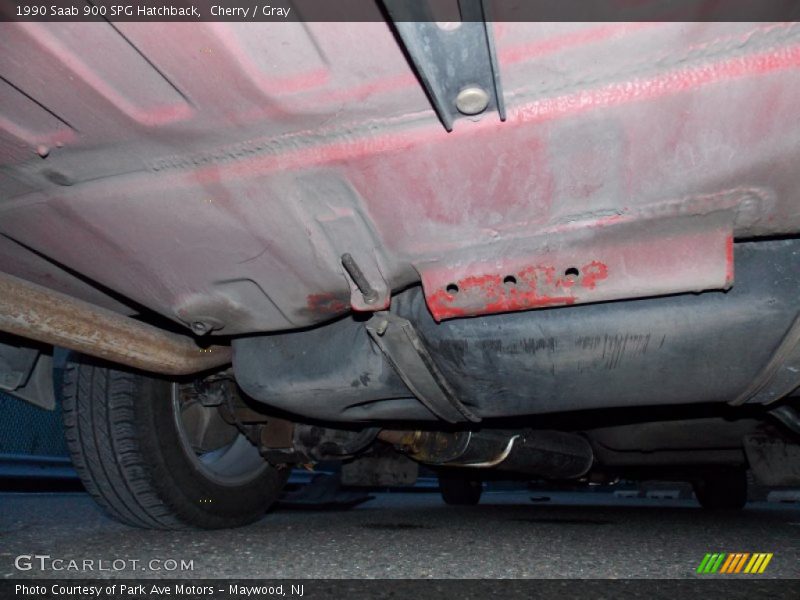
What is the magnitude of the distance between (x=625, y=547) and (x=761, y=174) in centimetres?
112

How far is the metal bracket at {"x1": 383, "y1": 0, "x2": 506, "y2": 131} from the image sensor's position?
1.77 ft

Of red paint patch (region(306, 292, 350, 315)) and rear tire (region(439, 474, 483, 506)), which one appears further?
rear tire (region(439, 474, 483, 506))

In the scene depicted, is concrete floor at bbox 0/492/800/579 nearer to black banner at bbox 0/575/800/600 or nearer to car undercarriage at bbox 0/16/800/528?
black banner at bbox 0/575/800/600

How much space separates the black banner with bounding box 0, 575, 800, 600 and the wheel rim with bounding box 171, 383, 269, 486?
624 mm

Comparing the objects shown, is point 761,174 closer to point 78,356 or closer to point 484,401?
point 484,401

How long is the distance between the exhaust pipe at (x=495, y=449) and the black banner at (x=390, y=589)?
0.69 meters

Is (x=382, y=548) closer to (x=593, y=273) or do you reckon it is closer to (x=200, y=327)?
(x=200, y=327)

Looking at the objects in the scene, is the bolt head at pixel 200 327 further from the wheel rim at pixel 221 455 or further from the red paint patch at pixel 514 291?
the wheel rim at pixel 221 455

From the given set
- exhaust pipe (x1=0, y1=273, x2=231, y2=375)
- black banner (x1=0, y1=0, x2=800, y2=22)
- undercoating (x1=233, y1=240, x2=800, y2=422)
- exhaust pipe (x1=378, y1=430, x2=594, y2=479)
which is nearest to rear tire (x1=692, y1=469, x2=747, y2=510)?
exhaust pipe (x1=378, y1=430, x2=594, y2=479)

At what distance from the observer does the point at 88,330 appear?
1.00 metres

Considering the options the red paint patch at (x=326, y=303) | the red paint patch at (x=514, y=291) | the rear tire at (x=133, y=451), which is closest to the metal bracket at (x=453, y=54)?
the red paint patch at (x=514, y=291)

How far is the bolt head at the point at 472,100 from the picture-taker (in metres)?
0.63

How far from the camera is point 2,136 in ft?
2.52

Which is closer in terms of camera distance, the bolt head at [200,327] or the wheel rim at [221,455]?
the bolt head at [200,327]
